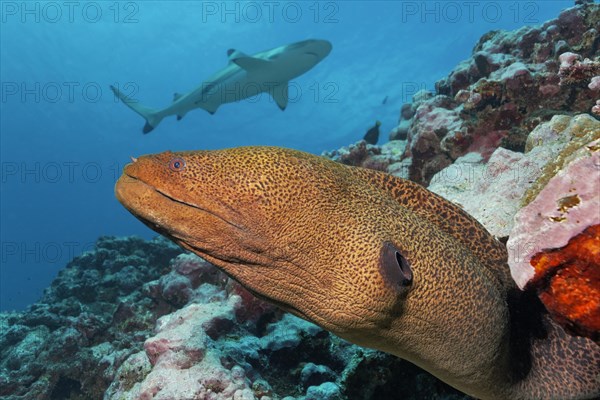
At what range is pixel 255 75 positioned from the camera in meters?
17.2

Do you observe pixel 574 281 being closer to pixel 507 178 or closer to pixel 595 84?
pixel 507 178

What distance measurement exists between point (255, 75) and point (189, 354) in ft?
49.3

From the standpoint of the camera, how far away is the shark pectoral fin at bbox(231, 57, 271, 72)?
15.6 meters

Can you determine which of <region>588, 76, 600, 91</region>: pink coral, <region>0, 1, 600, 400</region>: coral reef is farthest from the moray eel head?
<region>588, 76, 600, 91</region>: pink coral

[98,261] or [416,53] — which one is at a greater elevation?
[98,261]

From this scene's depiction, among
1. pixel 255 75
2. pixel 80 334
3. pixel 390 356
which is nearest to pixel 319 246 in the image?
pixel 390 356

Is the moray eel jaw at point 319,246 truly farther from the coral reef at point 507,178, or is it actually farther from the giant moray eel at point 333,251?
the coral reef at point 507,178

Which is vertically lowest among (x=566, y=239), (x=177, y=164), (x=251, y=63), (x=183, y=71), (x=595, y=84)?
(x=595, y=84)

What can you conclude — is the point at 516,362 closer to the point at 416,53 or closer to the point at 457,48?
the point at 416,53

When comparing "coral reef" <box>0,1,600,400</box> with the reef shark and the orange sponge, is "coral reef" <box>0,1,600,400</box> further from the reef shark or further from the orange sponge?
the reef shark

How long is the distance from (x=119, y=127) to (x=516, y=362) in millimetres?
85143

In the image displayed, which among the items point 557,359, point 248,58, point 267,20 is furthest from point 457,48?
point 557,359

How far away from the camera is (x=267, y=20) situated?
51.4 metres

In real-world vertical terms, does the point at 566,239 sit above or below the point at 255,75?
below
